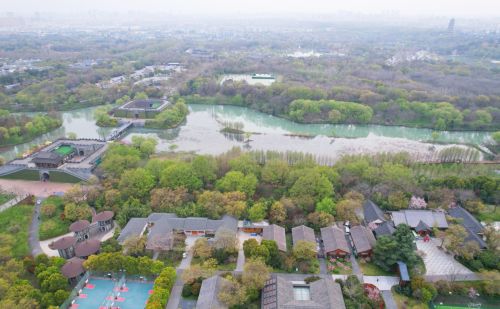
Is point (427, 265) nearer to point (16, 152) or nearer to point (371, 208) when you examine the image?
point (371, 208)

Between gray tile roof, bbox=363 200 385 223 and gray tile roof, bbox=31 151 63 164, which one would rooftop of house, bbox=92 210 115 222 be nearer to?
gray tile roof, bbox=31 151 63 164

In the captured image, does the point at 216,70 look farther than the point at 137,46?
No

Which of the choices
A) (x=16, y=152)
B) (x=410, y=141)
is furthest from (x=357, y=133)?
(x=16, y=152)

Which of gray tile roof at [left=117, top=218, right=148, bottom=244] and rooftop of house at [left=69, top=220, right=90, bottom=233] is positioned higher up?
rooftop of house at [left=69, top=220, right=90, bottom=233]

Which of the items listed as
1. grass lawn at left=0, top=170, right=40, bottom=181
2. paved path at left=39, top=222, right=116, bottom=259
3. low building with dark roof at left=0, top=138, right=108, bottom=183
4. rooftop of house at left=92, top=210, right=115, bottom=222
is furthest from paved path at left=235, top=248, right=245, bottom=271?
grass lawn at left=0, top=170, right=40, bottom=181

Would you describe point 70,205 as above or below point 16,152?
above

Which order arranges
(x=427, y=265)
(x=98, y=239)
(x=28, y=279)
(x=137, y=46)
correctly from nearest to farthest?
(x=28, y=279) → (x=427, y=265) → (x=98, y=239) → (x=137, y=46)

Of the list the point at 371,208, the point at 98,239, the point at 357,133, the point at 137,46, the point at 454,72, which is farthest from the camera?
the point at 137,46
